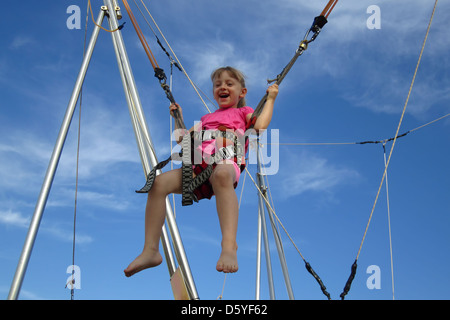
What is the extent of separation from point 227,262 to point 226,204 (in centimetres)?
32

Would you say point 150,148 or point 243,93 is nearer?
point 243,93

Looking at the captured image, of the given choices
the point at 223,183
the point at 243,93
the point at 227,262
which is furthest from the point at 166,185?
the point at 243,93

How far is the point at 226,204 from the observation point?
240 centimetres

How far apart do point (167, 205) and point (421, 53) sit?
253 cm

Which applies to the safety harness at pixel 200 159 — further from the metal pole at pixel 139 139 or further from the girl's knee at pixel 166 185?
the metal pole at pixel 139 139

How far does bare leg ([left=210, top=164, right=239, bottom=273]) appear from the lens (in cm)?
231

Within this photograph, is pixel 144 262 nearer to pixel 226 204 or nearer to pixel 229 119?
pixel 226 204

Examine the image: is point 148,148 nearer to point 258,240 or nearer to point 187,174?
point 187,174

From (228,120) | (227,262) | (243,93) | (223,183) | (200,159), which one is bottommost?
(227,262)
